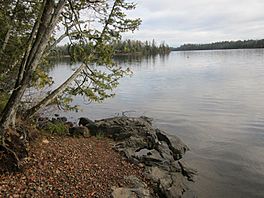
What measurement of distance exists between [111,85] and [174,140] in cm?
419

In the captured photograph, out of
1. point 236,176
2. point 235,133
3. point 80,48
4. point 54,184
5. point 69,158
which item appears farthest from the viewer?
point 235,133

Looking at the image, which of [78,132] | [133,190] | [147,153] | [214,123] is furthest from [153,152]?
[214,123]

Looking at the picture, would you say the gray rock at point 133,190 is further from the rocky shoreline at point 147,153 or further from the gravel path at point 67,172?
the gravel path at point 67,172

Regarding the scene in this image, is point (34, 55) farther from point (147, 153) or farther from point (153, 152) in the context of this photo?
point (153, 152)

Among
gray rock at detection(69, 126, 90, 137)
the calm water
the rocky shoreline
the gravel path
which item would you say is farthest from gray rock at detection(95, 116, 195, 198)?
gray rock at detection(69, 126, 90, 137)

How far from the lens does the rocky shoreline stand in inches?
343

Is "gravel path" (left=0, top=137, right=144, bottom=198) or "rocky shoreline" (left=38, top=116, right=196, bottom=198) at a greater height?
"gravel path" (left=0, top=137, right=144, bottom=198)

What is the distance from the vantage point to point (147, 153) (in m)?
12.2

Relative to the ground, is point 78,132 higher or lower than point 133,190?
higher

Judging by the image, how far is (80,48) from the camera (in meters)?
9.62

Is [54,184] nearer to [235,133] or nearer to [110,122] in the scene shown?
[110,122]

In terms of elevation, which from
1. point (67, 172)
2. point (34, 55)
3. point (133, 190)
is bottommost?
point (133, 190)

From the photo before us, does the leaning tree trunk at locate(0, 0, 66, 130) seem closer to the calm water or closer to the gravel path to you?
the gravel path

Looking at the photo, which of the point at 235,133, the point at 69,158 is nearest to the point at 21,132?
the point at 69,158
